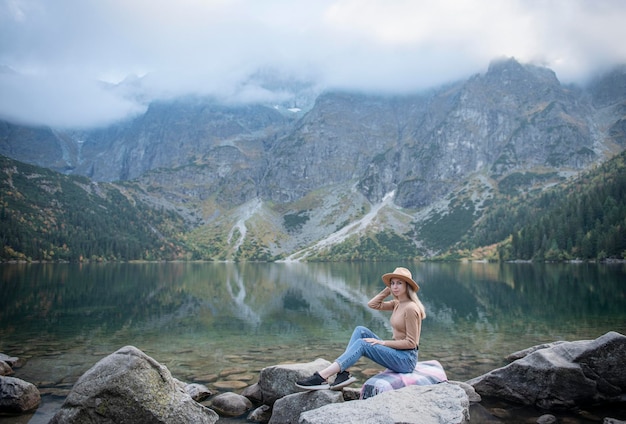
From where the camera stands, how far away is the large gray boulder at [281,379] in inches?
515

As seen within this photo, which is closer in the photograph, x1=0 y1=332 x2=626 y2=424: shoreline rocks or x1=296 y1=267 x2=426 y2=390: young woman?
x1=0 y1=332 x2=626 y2=424: shoreline rocks

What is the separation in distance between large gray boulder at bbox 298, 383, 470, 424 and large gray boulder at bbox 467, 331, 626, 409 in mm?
5533

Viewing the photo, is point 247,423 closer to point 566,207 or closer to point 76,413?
point 76,413

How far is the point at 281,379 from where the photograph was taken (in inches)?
522

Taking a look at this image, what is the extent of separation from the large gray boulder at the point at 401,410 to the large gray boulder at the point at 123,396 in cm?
409

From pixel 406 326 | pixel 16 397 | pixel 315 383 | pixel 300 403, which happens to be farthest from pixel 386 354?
pixel 16 397

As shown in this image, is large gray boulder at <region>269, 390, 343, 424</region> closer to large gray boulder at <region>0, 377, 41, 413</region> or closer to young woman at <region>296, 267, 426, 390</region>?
young woman at <region>296, 267, 426, 390</region>

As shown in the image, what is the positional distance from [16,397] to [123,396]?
18.0 feet

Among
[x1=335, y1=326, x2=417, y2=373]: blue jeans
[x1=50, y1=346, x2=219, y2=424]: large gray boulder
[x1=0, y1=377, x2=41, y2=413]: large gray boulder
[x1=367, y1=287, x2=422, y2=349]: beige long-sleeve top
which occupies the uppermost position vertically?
[x1=367, y1=287, x2=422, y2=349]: beige long-sleeve top

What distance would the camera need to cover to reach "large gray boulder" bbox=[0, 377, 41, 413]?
40.7ft

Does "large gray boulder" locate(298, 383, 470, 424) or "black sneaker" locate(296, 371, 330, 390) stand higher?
"large gray boulder" locate(298, 383, 470, 424)

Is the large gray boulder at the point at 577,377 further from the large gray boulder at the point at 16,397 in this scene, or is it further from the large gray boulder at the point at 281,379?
the large gray boulder at the point at 16,397

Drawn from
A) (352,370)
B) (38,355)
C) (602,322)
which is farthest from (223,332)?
(602,322)

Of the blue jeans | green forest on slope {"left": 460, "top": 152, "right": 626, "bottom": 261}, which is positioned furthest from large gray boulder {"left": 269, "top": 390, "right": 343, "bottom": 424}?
green forest on slope {"left": 460, "top": 152, "right": 626, "bottom": 261}
